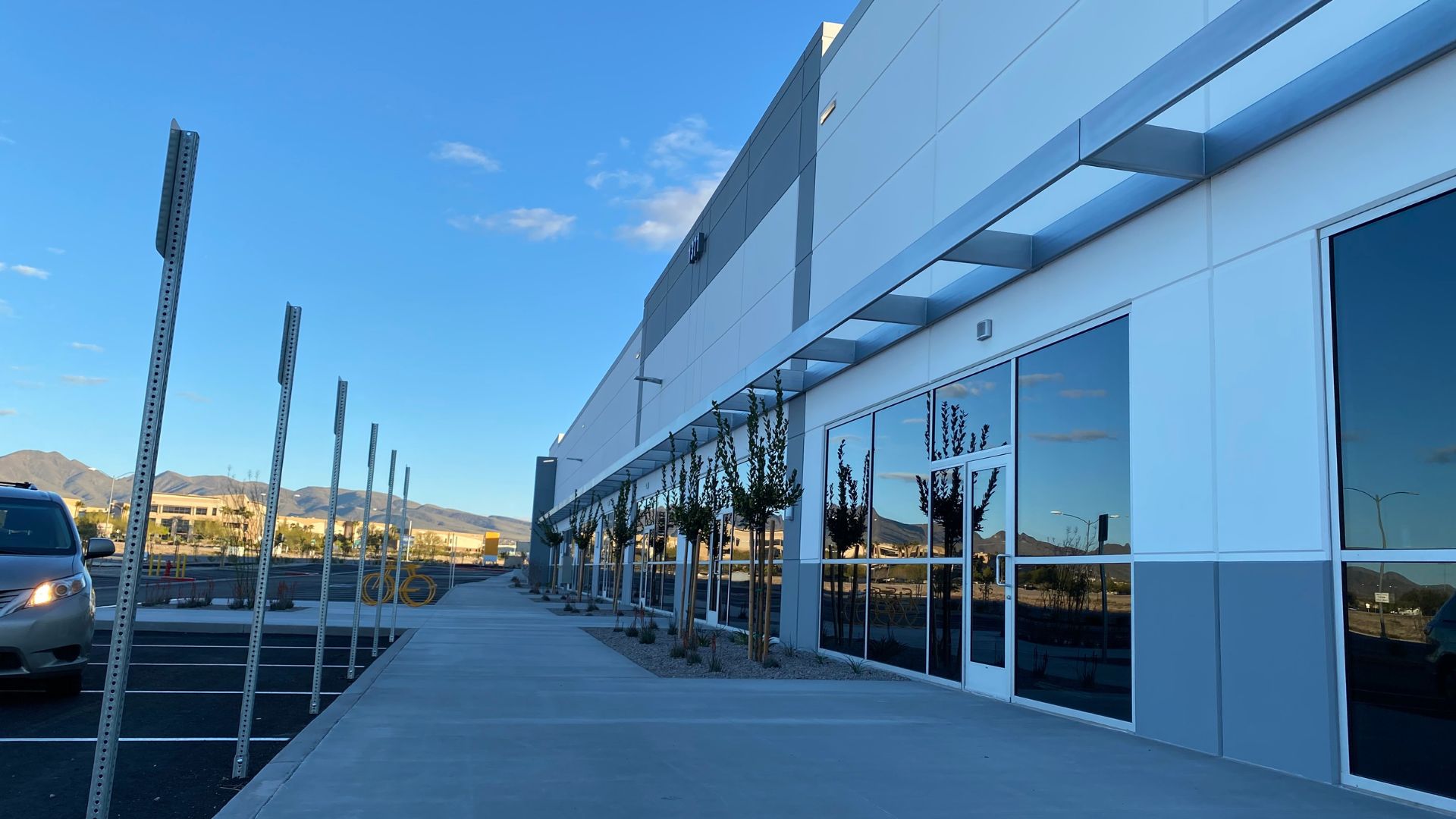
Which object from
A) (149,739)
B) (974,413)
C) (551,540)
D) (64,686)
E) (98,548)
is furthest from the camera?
(551,540)

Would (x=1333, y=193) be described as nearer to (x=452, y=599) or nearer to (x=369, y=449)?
(x=369, y=449)

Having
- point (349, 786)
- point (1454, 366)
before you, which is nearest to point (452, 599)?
point (349, 786)

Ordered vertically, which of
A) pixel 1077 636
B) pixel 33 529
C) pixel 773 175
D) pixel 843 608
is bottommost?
pixel 843 608

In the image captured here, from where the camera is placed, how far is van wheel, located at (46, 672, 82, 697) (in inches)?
343

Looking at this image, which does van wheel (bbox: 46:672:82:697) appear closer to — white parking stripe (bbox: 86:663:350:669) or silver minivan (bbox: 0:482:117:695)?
silver minivan (bbox: 0:482:117:695)

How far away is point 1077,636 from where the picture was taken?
8.98m

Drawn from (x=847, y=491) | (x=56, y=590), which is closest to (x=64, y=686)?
(x=56, y=590)

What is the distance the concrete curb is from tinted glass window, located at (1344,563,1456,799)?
247 inches

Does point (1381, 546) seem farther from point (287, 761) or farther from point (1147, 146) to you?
point (287, 761)

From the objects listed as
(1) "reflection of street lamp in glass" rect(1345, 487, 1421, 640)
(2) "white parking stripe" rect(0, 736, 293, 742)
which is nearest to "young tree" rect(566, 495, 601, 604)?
(2) "white parking stripe" rect(0, 736, 293, 742)

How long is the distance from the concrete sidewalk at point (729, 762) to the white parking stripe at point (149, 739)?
378 mm

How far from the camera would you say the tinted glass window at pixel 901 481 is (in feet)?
40.9

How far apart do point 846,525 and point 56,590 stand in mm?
9735

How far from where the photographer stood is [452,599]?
31.5m
